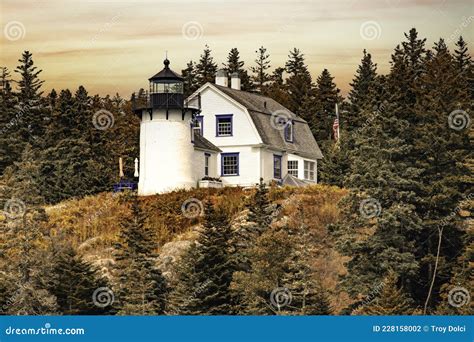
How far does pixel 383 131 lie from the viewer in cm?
4262

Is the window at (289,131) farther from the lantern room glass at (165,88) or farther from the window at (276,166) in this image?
the lantern room glass at (165,88)

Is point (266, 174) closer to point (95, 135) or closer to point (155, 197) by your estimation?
point (155, 197)

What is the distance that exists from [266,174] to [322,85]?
22130 millimetres

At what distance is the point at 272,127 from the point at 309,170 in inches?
141

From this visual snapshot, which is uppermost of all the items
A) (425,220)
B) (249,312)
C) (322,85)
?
(322,85)

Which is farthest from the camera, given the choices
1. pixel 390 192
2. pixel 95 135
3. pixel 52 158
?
pixel 95 135

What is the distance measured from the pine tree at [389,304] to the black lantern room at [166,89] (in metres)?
18.2

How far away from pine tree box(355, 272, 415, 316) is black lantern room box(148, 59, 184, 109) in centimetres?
1816

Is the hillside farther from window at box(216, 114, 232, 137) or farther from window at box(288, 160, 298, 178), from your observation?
window at box(288, 160, 298, 178)

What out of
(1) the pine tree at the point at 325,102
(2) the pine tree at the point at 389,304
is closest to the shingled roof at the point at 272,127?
(1) the pine tree at the point at 325,102

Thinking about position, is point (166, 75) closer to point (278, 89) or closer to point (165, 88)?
point (165, 88)

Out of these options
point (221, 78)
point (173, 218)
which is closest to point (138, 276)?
point (173, 218)

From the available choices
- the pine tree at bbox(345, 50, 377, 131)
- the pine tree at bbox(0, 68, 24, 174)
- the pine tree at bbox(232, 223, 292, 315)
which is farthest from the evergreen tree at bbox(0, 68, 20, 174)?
the pine tree at bbox(232, 223, 292, 315)

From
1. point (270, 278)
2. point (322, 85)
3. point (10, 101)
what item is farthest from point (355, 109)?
point (270, 278)
